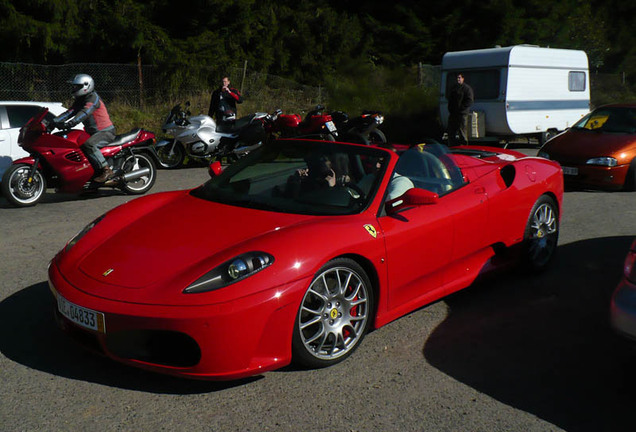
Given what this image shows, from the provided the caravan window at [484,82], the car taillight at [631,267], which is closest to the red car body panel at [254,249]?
the car taillight at [631,267]

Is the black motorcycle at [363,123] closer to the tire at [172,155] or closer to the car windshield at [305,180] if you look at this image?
the tire at [172,155]

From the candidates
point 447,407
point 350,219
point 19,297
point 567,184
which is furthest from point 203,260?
point 567,184

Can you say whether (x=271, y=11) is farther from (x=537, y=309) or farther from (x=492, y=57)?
(x=537, y=309)

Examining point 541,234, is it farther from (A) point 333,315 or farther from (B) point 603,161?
(B) point 603,161

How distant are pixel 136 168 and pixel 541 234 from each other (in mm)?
6662

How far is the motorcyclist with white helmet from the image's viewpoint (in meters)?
9.30

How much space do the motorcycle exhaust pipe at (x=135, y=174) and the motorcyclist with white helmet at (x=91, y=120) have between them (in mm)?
319

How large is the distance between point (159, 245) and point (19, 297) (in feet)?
5.66

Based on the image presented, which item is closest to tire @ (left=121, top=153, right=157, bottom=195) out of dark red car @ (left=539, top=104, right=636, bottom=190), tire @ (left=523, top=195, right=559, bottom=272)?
dark red car @ (left=539, top=104, right=636, bottom=190)

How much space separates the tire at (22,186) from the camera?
9.12 metres

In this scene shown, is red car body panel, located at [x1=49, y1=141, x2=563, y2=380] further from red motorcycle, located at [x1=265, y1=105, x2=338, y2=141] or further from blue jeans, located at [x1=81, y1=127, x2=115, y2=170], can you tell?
red motorcycle, located at [x1=265, y1=105, x2=338, y2=141]

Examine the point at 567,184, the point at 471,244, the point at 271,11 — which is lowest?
the point at 567,184

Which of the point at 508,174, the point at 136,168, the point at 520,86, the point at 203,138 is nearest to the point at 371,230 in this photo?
the point at 508,174

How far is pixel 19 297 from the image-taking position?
16.7ft
